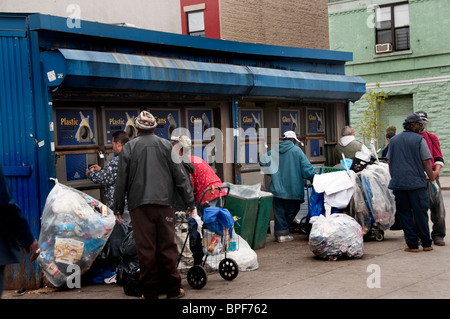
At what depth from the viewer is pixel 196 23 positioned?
80.8 feet

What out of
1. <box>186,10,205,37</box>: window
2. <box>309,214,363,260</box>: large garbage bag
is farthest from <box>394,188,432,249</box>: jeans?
<box>186,10,205,37</box>: window

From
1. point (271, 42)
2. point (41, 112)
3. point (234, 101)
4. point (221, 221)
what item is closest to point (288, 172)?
point (234, 101)

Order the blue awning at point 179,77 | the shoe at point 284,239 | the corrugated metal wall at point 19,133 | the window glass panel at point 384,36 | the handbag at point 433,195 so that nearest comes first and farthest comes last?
the corrugated metal wall at point 19,133, the blue awning at point 179,77, the handbag at point 433,195, the shoe at point 284,239, the window glass panel at point 384,36

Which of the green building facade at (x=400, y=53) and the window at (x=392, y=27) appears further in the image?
the window at (x=392, y=27)

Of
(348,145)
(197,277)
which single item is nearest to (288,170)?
(348,145)

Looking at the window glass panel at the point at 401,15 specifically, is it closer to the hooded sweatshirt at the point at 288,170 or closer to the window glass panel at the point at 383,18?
the window glass panel at the point at 383,18

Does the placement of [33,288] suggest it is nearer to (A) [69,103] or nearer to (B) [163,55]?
(A) [69,103]

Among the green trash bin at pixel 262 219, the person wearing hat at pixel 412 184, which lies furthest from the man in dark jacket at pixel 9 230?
the person wearing hat at pixel 412 184

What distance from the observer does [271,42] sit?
714 inches

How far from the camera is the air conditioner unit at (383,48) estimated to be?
25.9 metres

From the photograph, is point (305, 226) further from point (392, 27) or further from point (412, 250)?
point (392, 27)

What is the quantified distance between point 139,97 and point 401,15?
731 inches

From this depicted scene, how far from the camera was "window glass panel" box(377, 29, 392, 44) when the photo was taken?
26.1 metres

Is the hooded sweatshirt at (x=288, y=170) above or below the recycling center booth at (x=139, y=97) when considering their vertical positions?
below
